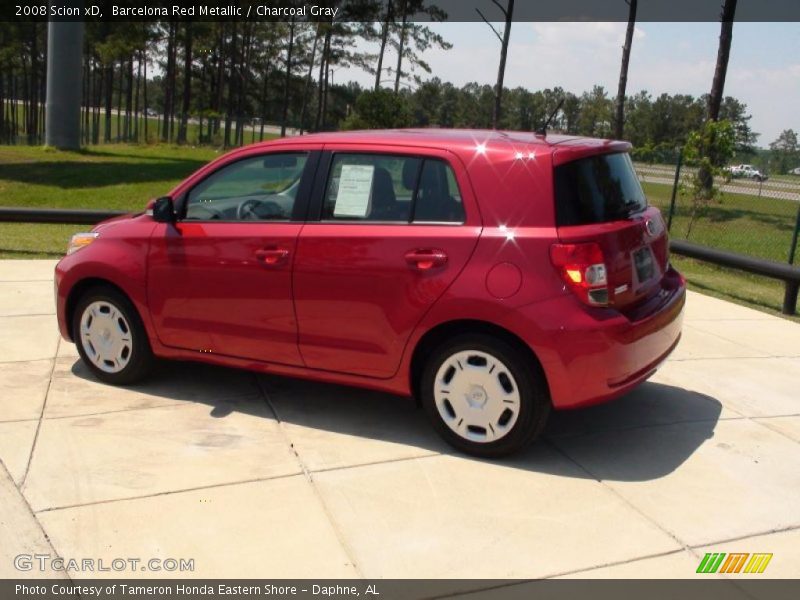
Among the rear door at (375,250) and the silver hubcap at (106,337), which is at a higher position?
the rear door at (375,250)

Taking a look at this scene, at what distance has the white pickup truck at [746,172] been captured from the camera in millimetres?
14447

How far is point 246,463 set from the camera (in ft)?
15.2

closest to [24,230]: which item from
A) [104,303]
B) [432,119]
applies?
[104,303]

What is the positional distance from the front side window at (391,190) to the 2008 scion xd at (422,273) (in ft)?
0.04

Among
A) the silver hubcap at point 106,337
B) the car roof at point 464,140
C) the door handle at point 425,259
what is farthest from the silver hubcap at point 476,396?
the silver hubcap at point 106,337

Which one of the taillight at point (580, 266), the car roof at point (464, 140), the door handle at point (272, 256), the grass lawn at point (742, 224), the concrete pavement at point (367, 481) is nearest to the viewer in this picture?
the concrete pavement at point (367, 481)

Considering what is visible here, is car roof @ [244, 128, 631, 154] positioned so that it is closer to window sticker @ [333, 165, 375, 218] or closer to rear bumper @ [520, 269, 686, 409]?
window sticker @ [333, 165, 375, 218]

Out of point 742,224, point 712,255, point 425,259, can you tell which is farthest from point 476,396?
point 742,224

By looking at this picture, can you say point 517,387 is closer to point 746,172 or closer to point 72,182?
point 746,172

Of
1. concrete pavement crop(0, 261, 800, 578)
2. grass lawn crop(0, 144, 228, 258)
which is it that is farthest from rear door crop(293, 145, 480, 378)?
grass lawn crop(0, 144, 228, 258)

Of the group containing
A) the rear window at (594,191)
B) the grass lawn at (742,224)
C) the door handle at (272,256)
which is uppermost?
the rear window at (594,191)

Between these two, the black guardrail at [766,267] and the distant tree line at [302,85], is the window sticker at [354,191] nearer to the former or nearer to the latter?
the black guardrail at [766,267]

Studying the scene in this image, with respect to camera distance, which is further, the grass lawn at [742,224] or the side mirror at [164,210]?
the grass lawn at [742,224]

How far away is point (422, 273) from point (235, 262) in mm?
1235
